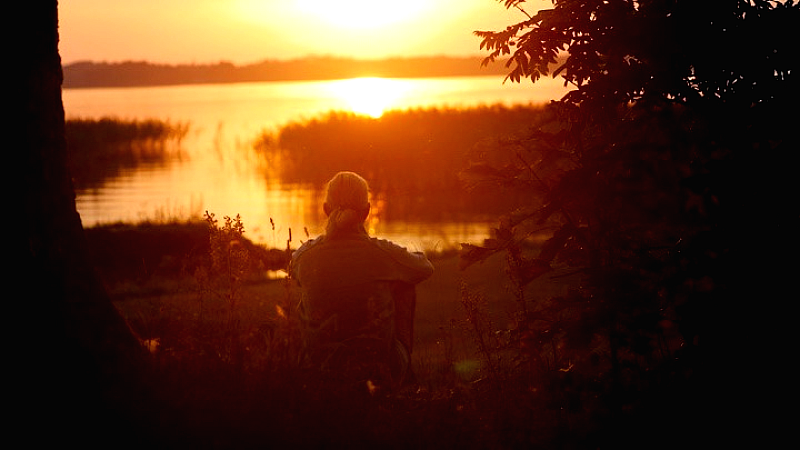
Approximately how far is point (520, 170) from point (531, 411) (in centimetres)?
128

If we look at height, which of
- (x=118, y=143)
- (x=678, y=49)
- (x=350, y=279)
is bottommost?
(x=118, y=143)

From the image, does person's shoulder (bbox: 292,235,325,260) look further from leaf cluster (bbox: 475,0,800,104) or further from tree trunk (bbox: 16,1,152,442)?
leaf cluster (bbox: 475,0,800,104)

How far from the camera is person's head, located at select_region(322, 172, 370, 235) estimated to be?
6719 mm

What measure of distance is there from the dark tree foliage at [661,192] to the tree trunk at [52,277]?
7.64ft

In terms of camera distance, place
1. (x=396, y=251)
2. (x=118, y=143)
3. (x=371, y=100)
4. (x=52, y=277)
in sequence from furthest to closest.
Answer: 1. (x=371, y=100)
2. (x=118, y=143)
3. (x=396, y=251)
4. (x=52, y=277)

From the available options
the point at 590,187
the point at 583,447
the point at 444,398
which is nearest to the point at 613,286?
the point at 590,187

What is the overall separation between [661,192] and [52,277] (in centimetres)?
349

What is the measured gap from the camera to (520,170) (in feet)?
19.1

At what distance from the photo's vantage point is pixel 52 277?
657cm

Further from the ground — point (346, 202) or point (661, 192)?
point (661, 192)

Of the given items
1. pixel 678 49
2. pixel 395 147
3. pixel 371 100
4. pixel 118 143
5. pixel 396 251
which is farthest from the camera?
pixel 371 100

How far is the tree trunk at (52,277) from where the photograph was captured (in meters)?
6.25

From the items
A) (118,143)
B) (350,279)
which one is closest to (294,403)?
(350,279)

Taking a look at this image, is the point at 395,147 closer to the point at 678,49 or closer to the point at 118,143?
the point at 118,143
